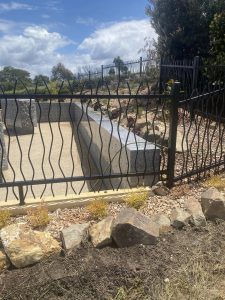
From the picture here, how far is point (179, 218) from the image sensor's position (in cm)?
278

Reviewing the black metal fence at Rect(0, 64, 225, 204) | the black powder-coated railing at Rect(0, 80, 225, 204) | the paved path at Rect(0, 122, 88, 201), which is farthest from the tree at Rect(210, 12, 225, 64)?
the paved path at Rect(0, 122, 88, 201)

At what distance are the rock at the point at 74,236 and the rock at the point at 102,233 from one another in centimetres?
6

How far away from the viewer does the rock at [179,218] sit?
276 cm

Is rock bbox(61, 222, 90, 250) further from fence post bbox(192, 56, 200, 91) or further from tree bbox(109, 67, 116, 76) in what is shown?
tree bbox(109, 67, 116, 76)

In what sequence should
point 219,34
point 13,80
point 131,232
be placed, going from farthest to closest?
point 219,34, point 13,80, point 131,232

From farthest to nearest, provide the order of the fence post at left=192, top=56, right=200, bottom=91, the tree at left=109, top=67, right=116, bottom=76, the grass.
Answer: the tree at left=109, top=67, right=116, bottom=76
the fence post at left=192, top=56, right=200, bottom=91
the grass

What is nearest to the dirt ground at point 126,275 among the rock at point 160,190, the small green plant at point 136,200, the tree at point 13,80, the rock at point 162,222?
the rock at point 162,222

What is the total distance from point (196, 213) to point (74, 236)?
1141mm

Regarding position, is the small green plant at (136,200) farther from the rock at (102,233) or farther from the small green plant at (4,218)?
the small green plant at (4,218)

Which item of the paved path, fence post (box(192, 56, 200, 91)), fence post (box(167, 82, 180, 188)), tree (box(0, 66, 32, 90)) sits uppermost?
fence post (box(192, 56, 200, 91))

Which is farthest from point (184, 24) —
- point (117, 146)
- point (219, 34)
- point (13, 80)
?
point (13, 80)

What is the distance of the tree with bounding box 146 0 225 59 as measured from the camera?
32.8 ft

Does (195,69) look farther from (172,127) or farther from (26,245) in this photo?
(26,245)

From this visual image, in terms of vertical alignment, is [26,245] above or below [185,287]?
above
